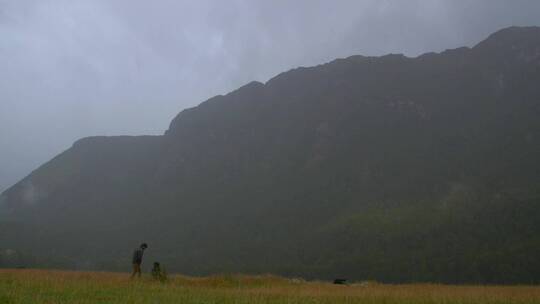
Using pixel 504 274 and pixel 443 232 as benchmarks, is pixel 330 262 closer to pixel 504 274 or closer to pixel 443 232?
pixel 443 232

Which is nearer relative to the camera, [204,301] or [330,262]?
[204,301]

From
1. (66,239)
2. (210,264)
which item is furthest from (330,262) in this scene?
(66,239)

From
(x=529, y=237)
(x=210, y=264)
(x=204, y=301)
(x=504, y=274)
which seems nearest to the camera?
(x=204, y=301)

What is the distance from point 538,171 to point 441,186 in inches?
1148

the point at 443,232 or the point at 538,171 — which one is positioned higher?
the point at 538,171

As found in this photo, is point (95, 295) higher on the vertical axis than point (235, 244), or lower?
lower

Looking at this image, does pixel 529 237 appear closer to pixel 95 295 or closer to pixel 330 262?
pixel 330 262

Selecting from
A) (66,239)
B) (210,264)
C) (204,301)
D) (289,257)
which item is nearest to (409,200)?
(289,257)

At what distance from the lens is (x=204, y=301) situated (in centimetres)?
1802

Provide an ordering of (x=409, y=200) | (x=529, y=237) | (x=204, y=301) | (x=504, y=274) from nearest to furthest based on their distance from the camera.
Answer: (x=204, y=301)
(x=504, y=274)
(x=529, y=237)
(x=409, y=200)

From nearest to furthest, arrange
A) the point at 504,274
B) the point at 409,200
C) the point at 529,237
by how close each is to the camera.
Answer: the point at 504,274, the point at 529,237, the point at 409,200

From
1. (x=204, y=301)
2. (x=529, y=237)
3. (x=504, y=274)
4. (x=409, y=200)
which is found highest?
(x=409, y=200)

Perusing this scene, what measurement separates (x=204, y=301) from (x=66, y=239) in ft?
626

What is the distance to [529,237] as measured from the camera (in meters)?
137
